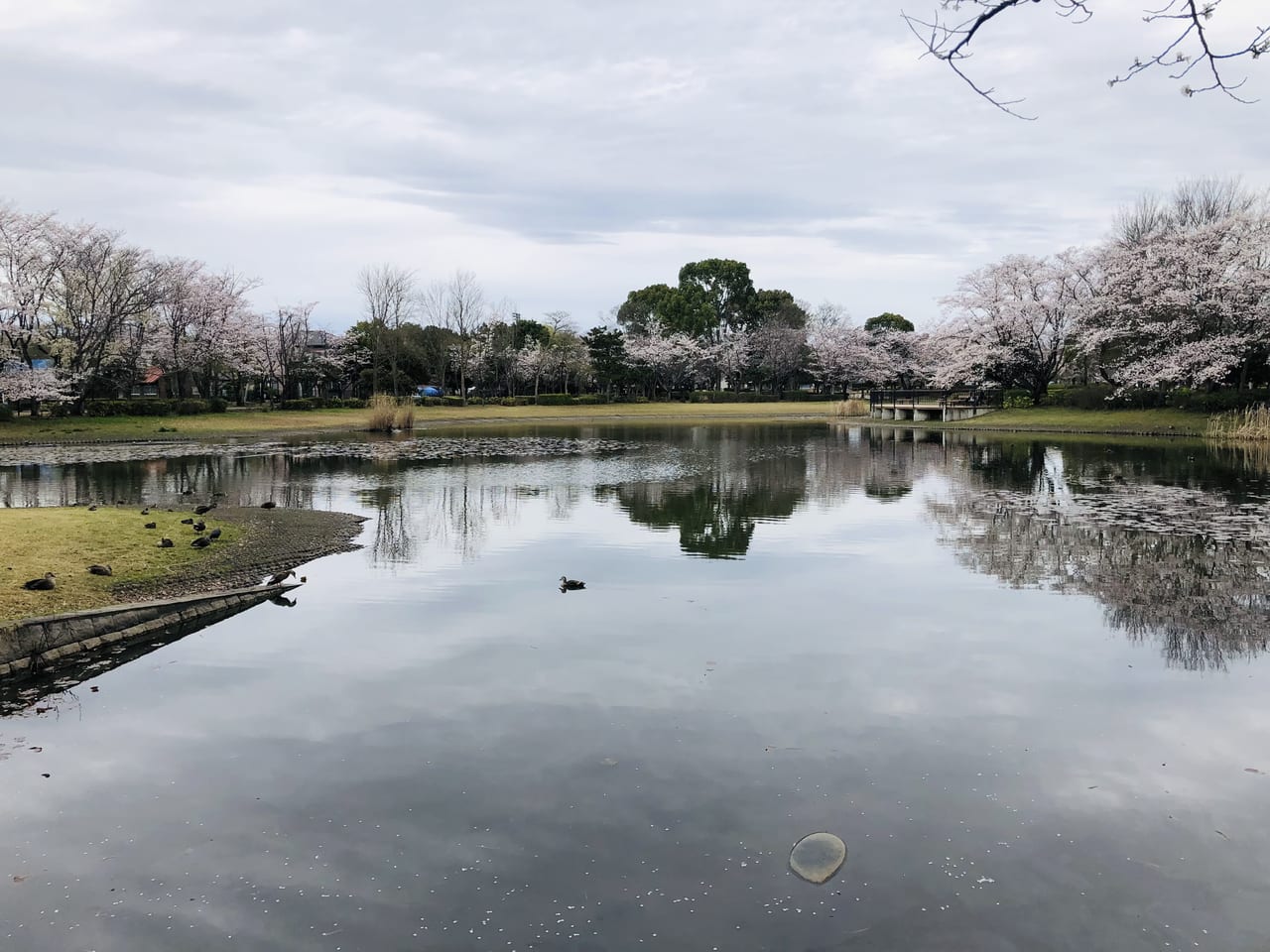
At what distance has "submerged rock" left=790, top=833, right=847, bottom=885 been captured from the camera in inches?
175

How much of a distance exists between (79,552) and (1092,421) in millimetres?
37491

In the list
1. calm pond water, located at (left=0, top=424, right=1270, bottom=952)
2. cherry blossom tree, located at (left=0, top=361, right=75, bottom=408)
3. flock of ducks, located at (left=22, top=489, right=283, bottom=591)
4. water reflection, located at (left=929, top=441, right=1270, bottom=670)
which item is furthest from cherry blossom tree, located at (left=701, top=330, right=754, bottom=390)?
calm pond water, located at (left=0, top=424, right=1270, bottom=952)

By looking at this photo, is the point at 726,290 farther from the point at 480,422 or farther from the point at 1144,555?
the point at 1144,555

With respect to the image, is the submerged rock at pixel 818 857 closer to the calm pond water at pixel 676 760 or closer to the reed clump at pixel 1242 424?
the calm pond water at pixel 676 760

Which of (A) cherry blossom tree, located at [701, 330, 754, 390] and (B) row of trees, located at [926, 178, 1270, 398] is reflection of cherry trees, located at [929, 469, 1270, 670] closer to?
(B) row of trees, located at [926, 178, 1270, 398]

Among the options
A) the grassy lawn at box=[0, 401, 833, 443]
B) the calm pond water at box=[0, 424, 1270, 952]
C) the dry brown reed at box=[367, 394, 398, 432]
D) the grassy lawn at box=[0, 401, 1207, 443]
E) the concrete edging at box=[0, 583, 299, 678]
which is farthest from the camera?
the dry brown reed at box=[367, 394, 398, 432]

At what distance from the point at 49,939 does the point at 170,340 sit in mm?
53717

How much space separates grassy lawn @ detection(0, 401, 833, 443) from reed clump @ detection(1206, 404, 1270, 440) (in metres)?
24.8

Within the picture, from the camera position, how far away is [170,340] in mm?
51375

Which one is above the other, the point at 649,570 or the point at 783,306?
the point at 783,306

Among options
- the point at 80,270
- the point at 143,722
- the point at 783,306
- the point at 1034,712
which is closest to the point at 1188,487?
the point at 1034,712

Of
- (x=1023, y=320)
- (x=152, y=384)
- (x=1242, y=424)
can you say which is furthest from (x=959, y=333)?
(x=152, y=384)

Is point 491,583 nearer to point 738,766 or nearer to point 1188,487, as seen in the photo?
point 738,766

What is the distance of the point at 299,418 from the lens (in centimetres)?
4547
